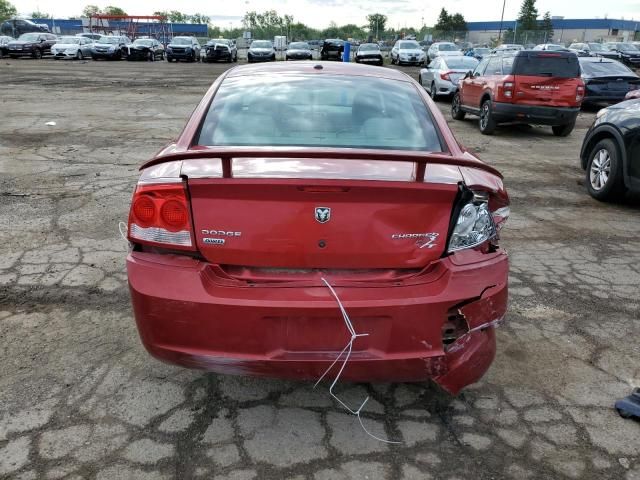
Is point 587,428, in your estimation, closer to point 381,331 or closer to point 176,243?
point 381,331

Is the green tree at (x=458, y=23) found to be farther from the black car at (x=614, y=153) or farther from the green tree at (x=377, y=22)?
the black car at (x=614, y=153)

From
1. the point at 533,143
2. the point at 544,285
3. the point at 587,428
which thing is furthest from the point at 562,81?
the point at 587,428

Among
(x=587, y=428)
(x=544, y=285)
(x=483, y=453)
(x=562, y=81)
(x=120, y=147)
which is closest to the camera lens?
(x=483, y=453)

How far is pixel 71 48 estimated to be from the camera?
35031mm

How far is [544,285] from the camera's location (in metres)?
4.23

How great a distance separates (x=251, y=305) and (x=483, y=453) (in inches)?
49.1

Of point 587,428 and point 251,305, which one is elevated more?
point 251,305

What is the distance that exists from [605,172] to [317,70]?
4.52m

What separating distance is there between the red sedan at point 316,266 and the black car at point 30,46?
38582 mm

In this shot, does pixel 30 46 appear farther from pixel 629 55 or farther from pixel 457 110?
pixel 629 55

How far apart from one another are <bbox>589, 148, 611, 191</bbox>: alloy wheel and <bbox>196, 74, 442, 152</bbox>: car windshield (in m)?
4.08

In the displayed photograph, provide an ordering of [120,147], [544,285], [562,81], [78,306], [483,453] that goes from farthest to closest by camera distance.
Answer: [562,81], [120,147], [544,285], [78,306], [483,453]

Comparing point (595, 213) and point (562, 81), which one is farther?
point (562, 81)

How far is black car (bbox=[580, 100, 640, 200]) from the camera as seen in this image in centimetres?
600
